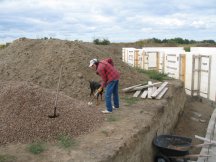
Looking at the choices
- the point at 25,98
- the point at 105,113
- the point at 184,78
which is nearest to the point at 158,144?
the point at 105,113

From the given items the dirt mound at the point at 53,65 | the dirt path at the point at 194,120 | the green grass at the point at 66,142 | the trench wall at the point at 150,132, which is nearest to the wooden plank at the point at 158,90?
the trench wall at the point at 150,132

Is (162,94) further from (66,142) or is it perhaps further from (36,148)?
(36,148)

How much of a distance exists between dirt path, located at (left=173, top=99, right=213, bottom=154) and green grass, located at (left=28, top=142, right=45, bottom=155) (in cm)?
460

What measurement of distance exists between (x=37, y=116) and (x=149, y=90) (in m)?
5.19

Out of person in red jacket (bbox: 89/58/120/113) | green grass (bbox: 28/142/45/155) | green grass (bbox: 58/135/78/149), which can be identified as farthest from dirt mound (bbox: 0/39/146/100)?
green grass (bbox: 28/142/45/155)

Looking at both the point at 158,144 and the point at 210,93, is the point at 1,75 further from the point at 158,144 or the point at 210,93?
the point at 210,93

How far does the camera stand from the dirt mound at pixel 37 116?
6469 mm

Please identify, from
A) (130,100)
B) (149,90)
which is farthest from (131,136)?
(149,90)

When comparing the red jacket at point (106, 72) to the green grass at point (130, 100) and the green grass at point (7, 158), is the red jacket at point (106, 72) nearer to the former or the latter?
the green grass at point (130, 100)

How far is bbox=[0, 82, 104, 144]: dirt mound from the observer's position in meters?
6.47

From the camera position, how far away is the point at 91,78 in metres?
11.4

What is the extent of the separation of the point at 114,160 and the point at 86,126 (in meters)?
1.52

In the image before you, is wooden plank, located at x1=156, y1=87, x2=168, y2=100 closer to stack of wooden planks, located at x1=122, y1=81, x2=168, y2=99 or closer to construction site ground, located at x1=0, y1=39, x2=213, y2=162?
stack of wooden planks, located at x1=122, y1=81, x2=168, y2=99

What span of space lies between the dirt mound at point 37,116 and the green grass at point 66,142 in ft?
0.54
